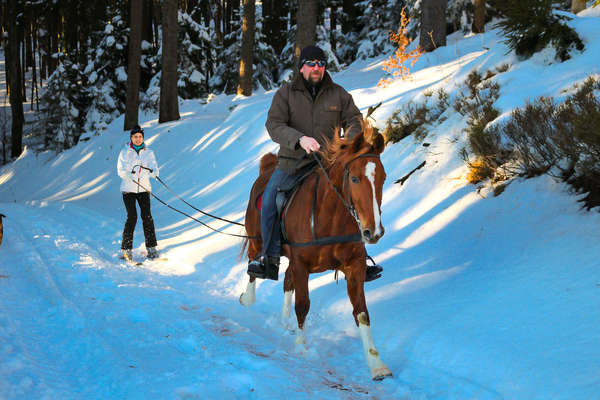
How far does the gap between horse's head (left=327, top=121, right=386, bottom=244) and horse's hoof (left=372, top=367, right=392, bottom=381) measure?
1.25 m

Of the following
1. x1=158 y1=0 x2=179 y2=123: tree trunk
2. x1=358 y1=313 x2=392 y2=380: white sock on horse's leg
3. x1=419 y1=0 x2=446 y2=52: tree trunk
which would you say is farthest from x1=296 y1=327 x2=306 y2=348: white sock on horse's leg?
x1=158 y1=0 x2=179 y2=123: tree trunk

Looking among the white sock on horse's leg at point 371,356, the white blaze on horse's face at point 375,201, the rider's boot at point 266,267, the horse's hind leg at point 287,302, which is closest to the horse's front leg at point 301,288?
the rider's boot at point 266,267

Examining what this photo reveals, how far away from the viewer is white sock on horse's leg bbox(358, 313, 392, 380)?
4.16 m

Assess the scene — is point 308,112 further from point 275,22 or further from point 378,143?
point 275,22

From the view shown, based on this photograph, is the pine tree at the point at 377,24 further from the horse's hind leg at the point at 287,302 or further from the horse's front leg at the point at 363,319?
the horse's front leg at the point at 363,319

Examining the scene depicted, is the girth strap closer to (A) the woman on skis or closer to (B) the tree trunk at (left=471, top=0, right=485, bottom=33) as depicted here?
(A) the woman on skis

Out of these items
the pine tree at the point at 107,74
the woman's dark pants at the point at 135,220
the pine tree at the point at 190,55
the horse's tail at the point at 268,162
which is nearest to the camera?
the horse's tail at the point at 268,162

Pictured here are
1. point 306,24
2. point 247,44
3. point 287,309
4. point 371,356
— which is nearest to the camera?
point 371,356

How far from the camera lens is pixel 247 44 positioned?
21266 mm

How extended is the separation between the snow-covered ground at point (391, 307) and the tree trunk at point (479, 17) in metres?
11.1

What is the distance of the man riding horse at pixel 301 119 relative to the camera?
4.89 metres

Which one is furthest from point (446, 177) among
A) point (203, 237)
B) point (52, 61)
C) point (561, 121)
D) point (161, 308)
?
point (52, 61)

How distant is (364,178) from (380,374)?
174 centimetres

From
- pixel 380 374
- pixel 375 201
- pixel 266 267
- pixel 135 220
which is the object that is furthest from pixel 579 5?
pixel 135 220
